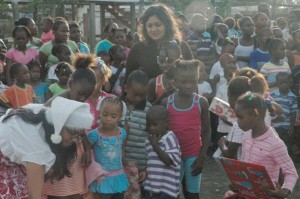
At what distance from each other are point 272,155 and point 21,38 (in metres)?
4.37

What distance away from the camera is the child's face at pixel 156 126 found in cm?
412

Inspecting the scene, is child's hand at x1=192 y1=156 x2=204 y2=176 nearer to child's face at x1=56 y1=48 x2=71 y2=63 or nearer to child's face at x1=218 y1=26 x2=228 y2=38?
child's face at x1=56 y1=48 x2=71 y2=63

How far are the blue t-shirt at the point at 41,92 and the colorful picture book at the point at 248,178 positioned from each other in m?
3.25

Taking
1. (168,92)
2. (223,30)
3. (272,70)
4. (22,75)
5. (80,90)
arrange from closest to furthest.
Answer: (80,90) < (168,92) < (22,75) < (272,70) < (223,30)

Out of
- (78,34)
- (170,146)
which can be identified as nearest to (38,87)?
(78,34)

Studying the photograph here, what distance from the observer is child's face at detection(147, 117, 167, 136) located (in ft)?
13.5

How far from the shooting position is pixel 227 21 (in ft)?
30.3

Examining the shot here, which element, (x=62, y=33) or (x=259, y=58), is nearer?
(x=62, y=33)

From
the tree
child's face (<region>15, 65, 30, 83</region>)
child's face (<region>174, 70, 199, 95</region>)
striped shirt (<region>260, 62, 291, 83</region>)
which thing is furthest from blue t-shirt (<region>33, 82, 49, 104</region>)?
the tree

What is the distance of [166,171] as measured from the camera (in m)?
4.13

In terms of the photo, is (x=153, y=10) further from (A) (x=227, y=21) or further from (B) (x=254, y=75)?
(A) (x=227, y=21)

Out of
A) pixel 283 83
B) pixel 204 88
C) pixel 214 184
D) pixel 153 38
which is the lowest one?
pixel 214 184

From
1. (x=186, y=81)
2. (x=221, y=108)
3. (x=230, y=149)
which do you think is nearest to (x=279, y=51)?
(x=221, y=108)

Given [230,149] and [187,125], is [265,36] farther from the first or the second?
[230,149]
